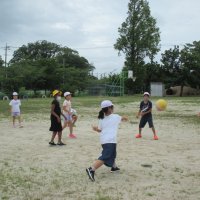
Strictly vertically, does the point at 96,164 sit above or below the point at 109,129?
below

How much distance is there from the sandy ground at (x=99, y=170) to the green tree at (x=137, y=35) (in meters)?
57.6

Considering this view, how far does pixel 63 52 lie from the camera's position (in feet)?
327

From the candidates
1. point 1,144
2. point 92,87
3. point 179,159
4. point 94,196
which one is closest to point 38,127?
point 1,144

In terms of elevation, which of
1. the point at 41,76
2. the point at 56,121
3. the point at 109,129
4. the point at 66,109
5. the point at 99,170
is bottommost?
the point at 99,170

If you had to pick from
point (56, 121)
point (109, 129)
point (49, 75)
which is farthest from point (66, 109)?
point (49, 75)

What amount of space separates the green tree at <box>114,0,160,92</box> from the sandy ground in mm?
57601

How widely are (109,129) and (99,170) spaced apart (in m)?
0.99

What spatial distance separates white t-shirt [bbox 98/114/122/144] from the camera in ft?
26.0

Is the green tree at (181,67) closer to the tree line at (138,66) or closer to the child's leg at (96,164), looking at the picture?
the tree line at (138,66)

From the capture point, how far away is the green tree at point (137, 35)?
232 feet

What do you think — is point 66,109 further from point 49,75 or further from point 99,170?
point 49,75

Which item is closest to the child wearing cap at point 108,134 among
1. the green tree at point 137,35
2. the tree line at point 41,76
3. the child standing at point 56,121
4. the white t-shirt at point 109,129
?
the white t-shirt at point 109,129

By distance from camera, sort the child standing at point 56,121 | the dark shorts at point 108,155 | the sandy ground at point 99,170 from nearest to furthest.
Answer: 1. the sandy ground at point 99,170
2. the dark shorts at point 108,155
3. the child standing at point 56,121

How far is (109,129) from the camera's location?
313 inches
